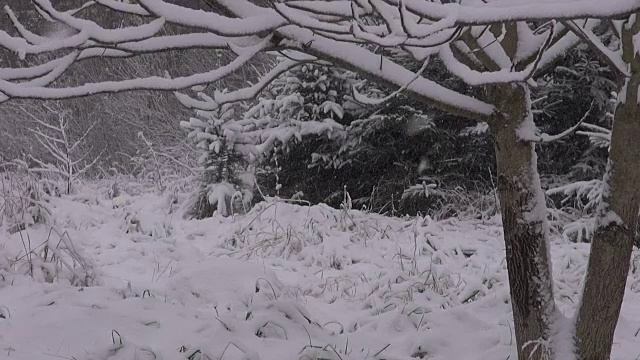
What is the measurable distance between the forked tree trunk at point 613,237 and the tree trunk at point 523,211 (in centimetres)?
14

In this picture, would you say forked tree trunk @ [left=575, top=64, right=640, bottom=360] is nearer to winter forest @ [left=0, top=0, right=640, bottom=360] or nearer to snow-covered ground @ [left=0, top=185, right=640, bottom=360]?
winter forest @ [left=0, top=0, right=640, bottom=360]

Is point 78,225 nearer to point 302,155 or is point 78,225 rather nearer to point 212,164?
point 212,164

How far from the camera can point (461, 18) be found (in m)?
1.30

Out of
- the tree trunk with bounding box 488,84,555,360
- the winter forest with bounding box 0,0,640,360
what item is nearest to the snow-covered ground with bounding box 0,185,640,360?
the winter forest with bounding box 0,0,640,360

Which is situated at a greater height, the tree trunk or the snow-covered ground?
the tree trunk

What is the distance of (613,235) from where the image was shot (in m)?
2.16

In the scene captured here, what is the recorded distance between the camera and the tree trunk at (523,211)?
2238mm

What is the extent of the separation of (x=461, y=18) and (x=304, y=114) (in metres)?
6.35

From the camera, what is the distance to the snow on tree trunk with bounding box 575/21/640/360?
210 cm

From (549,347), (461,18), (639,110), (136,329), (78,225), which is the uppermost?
(461,18)

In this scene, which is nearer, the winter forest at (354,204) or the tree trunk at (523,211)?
the winter forest at (354,204)

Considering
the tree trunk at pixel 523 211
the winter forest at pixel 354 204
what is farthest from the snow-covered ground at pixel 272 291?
the tree trunk at pixel 523 211

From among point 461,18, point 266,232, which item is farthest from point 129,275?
point 461,18

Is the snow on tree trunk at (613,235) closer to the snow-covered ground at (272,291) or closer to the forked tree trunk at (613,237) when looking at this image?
the forked tree trunk at (613,237)
